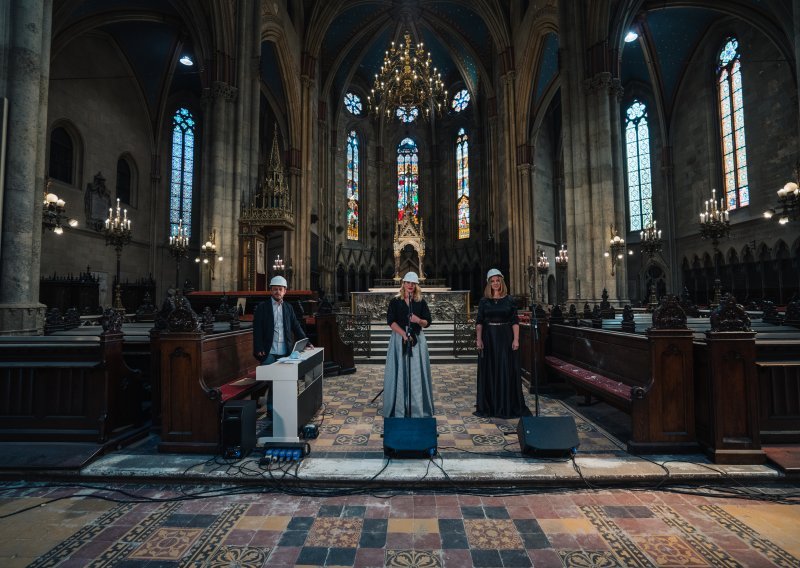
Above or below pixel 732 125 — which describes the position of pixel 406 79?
below

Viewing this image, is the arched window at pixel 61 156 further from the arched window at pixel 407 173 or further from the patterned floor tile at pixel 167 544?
the arched window at pixel 407 173

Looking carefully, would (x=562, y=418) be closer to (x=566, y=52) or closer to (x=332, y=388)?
(x=332, y=388)

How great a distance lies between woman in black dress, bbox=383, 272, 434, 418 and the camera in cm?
478

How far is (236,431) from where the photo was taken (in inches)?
157

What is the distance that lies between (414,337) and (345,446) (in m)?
1.40

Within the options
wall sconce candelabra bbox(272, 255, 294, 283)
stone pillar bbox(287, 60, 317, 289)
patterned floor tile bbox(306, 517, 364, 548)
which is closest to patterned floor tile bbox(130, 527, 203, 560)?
patterned floor tile bbox(306, 517, 364, 548)

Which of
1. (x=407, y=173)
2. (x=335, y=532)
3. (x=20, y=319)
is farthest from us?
(x=407, y=173)

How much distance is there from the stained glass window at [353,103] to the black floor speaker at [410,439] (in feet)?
97.0

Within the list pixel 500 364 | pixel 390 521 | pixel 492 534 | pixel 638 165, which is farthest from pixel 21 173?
pixel 638 165

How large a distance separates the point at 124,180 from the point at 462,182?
68.7 feet

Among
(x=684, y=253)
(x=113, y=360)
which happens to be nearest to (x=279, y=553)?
(x=113, y=360)

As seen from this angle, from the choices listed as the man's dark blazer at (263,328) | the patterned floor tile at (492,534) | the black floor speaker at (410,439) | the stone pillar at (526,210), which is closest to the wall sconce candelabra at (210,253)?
the man's dark blazer at (263,328)

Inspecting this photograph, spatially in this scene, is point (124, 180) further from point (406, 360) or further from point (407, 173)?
point (406, 360)

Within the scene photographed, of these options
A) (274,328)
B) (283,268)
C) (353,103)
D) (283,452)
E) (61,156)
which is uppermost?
(353,103)
